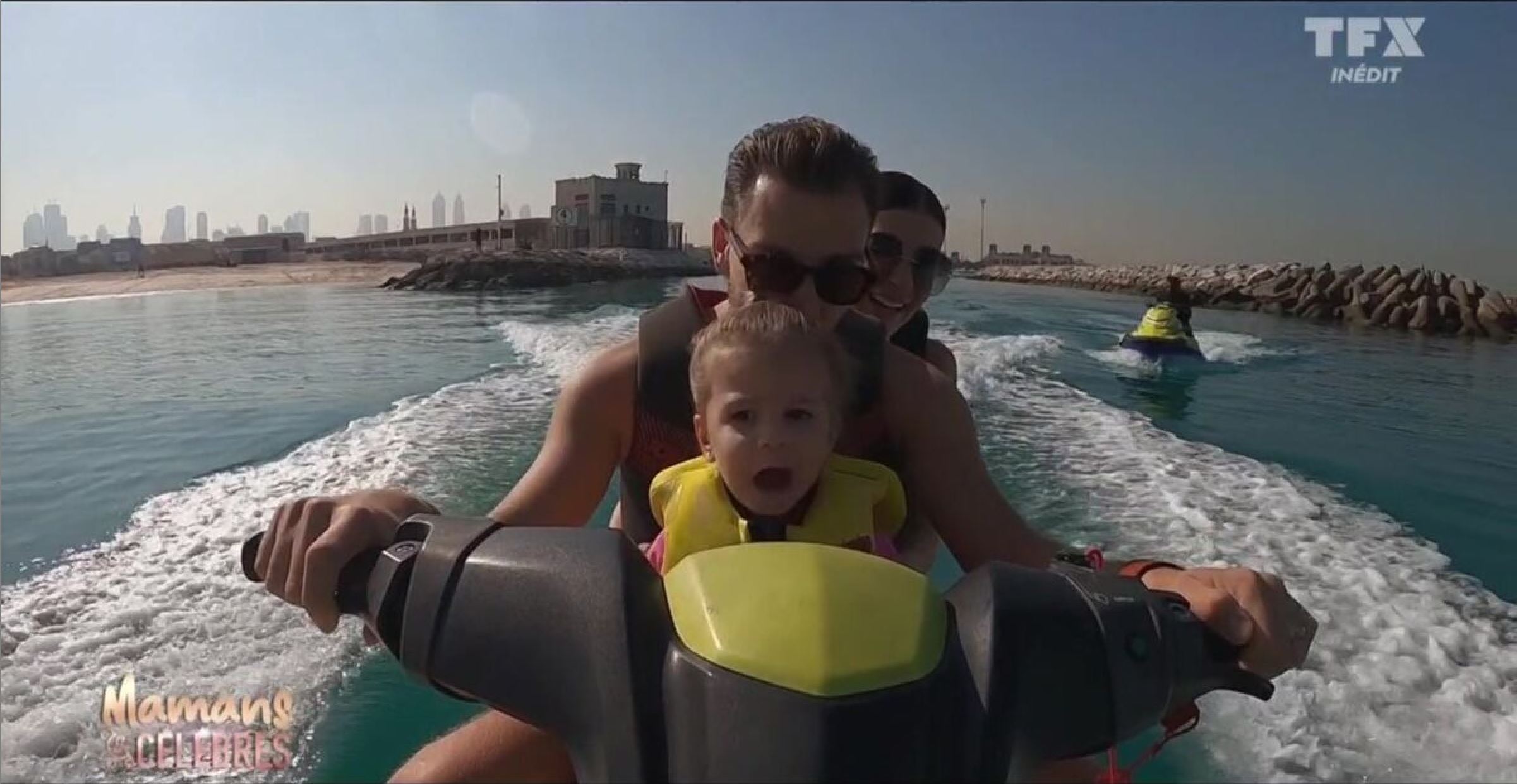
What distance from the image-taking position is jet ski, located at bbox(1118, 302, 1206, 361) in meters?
13.3

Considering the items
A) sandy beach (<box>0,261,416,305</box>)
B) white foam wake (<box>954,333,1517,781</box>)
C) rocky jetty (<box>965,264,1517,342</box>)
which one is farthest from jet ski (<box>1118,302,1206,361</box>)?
sandy beach (<box>0,261,416,305</box>)

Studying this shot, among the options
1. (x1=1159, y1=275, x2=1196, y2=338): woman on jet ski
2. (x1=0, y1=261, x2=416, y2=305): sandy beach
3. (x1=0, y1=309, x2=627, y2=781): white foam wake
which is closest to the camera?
(x1=0, y1=309, x2=627, y2=781): white foam wake

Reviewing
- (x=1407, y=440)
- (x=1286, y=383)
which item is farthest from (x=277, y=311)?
(x=1407, y=440)

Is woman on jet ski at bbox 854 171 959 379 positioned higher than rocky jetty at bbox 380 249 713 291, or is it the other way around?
rocky jetty at bbox 380 249 713 291

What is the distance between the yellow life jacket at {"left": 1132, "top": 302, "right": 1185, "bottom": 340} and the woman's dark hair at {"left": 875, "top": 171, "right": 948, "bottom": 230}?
10956mm

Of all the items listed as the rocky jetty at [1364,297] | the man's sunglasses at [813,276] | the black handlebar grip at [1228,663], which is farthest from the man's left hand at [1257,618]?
the rocky jetty at [1364,297]

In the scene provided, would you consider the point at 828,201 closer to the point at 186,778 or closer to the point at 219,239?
the point at 186,778

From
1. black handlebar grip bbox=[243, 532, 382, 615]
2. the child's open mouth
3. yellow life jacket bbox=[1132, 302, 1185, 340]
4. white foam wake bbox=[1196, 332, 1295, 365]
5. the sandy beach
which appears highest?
the sandy beach

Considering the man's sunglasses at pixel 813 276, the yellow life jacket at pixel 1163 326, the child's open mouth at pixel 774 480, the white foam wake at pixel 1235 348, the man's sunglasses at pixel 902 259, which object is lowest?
the white foam wake at pixel 1235 348

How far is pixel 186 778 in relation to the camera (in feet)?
8.88

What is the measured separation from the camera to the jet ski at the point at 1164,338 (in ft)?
43.5

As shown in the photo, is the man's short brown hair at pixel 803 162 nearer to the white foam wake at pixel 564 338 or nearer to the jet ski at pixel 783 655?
the jet ski at pixel 783 655

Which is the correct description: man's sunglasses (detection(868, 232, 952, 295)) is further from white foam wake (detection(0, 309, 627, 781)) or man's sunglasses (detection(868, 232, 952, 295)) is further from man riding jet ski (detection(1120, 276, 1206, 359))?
man riding jet ski (detection(1120, 276, 1206, 359))

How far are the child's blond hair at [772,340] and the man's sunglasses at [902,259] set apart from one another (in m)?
1.71
